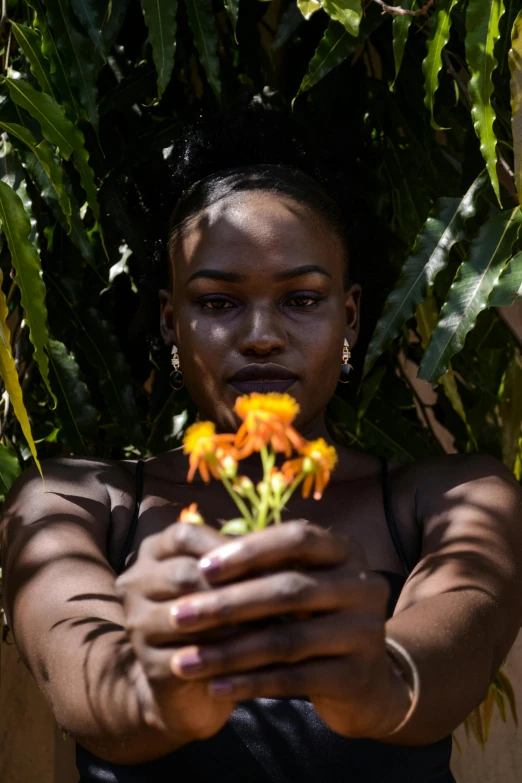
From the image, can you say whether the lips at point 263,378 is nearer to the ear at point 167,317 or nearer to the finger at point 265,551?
the ear at point 167,317

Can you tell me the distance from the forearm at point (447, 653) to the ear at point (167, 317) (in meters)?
0.59

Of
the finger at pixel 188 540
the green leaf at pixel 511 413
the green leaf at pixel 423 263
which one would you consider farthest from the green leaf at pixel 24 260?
the green leaf at pixel 511 413

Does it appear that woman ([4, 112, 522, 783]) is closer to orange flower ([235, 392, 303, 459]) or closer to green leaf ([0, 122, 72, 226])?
orange flower ([235, 392, 303, 459])

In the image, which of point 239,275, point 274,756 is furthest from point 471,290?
point 274,756

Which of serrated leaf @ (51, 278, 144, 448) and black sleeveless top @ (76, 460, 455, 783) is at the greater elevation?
serrated leaf @ (51, 278, 144, 448)

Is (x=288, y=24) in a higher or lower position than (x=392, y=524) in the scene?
higher

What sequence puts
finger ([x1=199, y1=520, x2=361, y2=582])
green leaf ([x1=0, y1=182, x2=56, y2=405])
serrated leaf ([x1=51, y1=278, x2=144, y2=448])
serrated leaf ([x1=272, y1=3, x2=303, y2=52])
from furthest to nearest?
serrated leaf ([x1=51, y1=278, x2=144, y2=448])
serrated leaf ([x1=272, y1=3, x2=303, y2=52])
green leaf ([x1=0, y1=182, x2=56, y2=405])
finger ([x1=199, y1=520, x2=361, y2=582])

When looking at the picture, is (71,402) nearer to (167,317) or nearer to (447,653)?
(167,317)

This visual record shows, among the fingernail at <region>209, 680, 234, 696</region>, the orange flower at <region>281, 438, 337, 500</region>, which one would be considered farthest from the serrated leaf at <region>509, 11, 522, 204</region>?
the fingernail at <region>209, 680, 234, 696</region>

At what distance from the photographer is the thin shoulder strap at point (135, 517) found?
4.59 feet

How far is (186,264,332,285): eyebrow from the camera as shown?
141cm

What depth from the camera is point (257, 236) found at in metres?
1.43

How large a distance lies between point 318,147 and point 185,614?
110cm

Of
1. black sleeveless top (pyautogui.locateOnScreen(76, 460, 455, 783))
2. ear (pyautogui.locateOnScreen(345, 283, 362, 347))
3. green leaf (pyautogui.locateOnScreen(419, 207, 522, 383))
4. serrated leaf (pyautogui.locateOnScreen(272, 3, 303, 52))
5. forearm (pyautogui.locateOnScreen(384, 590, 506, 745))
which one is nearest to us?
forearm (pyautogui.locateOnScreen(384, 590, 506, 745))
